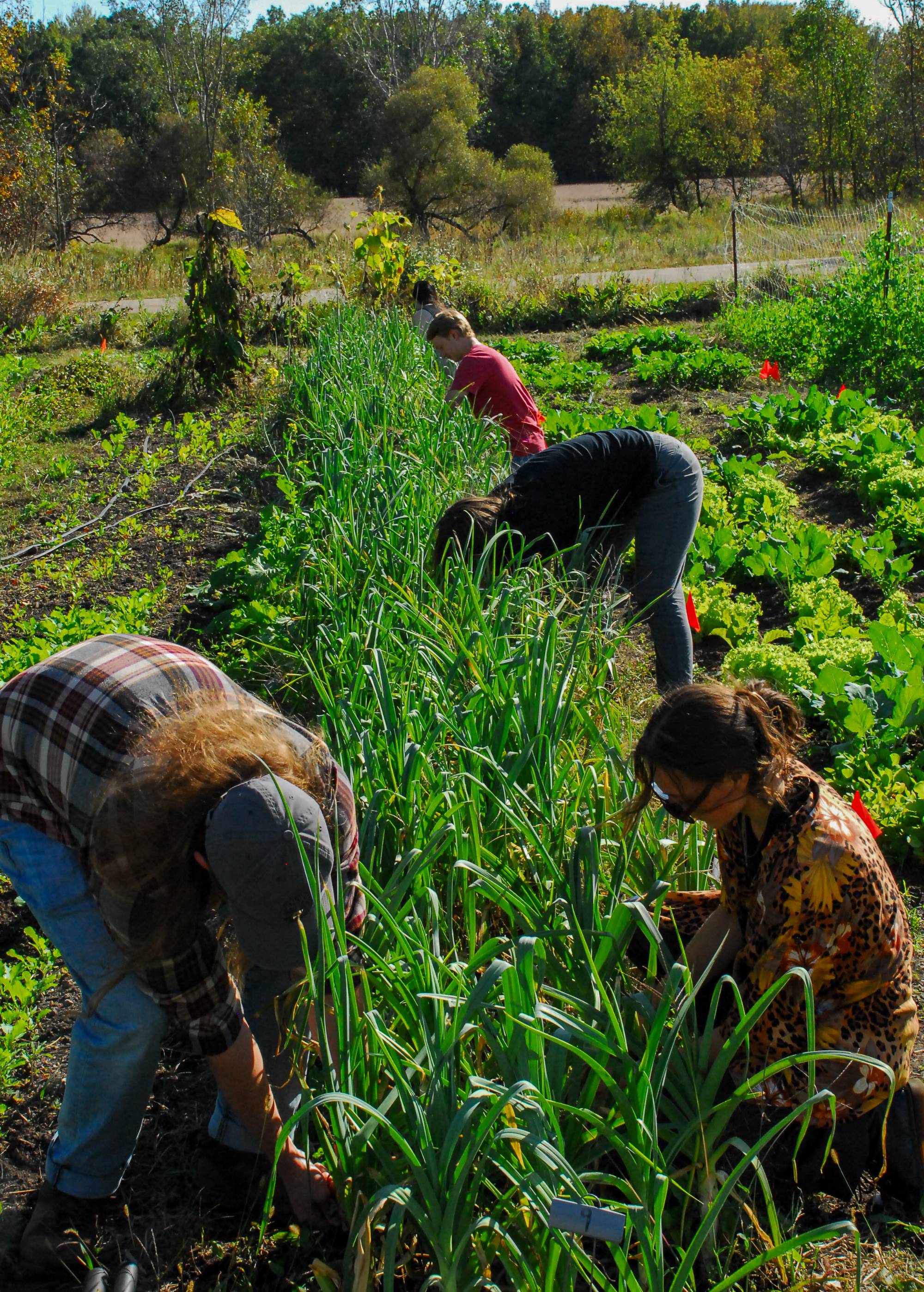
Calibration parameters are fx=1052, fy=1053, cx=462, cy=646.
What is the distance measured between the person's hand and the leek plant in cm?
5

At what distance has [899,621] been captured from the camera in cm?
367

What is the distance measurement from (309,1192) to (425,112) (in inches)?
1028

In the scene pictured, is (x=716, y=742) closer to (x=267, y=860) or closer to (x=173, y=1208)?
(x=267, y=860)

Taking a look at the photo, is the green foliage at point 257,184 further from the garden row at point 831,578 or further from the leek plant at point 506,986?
the leek plant at point 506,986

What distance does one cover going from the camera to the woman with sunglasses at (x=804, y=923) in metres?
1.61

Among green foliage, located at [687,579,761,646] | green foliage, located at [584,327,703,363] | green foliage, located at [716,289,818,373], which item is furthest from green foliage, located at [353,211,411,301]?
green foliage, located at [687,579,761,646]

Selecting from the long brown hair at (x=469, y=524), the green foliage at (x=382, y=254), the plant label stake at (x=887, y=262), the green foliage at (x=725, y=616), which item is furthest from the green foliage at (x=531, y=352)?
the long brown hair at (x=469, y=524)

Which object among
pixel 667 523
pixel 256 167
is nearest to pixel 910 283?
pixel 667 523

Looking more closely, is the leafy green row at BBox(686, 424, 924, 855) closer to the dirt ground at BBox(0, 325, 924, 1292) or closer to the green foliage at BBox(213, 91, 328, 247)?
the dirt ground at BBox(0, 325, 924, 1292)

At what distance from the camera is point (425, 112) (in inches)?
950

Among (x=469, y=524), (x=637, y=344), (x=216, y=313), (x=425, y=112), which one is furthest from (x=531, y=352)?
(x=425, y=112)

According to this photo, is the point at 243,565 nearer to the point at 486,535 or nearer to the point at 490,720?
the point at 486,535

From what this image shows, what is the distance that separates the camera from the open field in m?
1.29

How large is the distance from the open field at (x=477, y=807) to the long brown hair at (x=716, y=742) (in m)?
0.17
